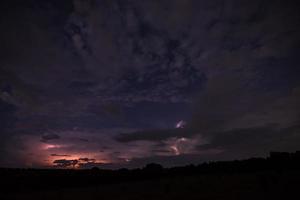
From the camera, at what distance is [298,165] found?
43.3 meters

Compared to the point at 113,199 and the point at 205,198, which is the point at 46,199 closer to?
the point at 113,199

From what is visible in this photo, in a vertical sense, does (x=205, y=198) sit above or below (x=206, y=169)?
below

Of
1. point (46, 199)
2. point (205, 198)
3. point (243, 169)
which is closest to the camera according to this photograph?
point (205, 198)

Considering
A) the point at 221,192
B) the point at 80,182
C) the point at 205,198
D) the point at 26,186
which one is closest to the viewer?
the point at 205,198

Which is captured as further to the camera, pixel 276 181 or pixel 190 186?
pixel 190 186

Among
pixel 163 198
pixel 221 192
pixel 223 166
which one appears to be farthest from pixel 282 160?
pixel 163 198

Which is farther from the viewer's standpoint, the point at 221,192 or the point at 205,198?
the point at 221,192

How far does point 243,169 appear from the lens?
49.6 meters

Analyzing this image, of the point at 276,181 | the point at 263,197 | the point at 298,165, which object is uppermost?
the point at 298,165

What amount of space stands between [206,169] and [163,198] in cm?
3364

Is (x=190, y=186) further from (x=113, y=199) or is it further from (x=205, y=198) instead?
(x=113, y=199)

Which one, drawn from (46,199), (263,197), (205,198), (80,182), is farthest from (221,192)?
(80,182)

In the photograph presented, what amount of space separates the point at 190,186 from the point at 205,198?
7.07m

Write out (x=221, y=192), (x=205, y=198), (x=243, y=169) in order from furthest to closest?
(x=243, y=169) < (x=221, y=192) < (x=205, y=198)
